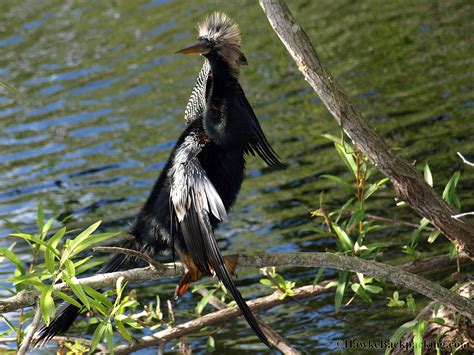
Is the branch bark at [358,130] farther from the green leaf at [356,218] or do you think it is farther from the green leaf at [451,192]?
the green leaf at [356,218]

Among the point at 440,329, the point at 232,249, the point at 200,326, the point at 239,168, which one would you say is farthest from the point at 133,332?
the point at 440,329

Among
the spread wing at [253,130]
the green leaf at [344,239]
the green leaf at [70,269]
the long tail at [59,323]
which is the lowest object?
the green leaf at [344,239]

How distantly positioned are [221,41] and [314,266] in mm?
1236

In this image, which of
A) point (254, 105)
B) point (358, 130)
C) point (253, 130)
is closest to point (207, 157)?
point (253, 130)

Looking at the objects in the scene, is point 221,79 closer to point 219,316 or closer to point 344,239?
point 344,239

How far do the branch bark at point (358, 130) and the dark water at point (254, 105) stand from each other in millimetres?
1116

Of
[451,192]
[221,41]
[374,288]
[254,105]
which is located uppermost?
[221,41]

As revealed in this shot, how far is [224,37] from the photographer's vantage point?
4.01 m

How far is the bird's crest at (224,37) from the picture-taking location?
4.02 metres

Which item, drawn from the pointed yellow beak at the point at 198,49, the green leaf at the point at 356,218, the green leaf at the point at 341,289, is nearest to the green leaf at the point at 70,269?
the pointed yellow beak at the point at 198,49

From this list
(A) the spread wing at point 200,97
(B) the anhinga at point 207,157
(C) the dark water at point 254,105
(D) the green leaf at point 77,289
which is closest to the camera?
Result: (D) the green leaf at point 77,289

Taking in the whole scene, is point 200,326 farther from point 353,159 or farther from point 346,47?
point 346,47

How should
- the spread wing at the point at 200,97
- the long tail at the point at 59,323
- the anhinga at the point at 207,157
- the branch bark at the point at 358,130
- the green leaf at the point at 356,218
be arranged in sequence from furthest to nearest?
the spread wing at the point at 200,97
the green leaf at the point at 356,218
the long tail at the point at 59,323
the anhinga at the point at 207,157
the branch bark at the point at 358,130

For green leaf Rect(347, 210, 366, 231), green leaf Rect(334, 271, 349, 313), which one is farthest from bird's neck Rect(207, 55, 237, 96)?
green leaf Rect(334, 271, 349, 313)
